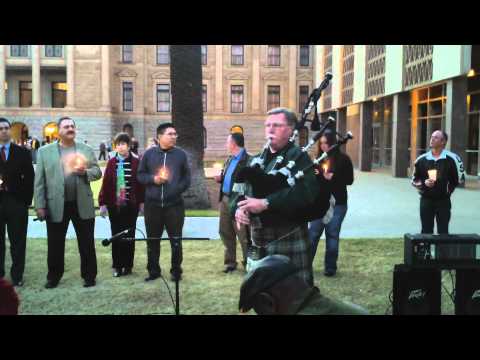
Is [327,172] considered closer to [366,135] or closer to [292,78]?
[366,135]

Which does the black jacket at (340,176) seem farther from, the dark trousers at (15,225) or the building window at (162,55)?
the building window at (162,55)

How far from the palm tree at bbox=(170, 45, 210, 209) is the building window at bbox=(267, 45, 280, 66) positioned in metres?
36.5

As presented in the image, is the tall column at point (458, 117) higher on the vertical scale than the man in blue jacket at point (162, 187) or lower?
higher

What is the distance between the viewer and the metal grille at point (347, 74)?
1242 inches

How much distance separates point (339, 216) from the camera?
23.5 ft

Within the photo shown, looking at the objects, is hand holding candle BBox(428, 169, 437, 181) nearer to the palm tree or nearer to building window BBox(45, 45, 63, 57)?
the palm tree

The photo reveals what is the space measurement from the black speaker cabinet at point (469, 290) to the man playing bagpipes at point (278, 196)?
167 centimetres

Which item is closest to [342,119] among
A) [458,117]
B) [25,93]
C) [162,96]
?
[458,117]

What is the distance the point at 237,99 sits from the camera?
162ft

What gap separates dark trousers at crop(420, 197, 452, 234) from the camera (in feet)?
24.5

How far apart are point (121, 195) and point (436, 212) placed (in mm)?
4659

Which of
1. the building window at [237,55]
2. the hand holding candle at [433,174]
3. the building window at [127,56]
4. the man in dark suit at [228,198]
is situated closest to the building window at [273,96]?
the building window at [237,55]
